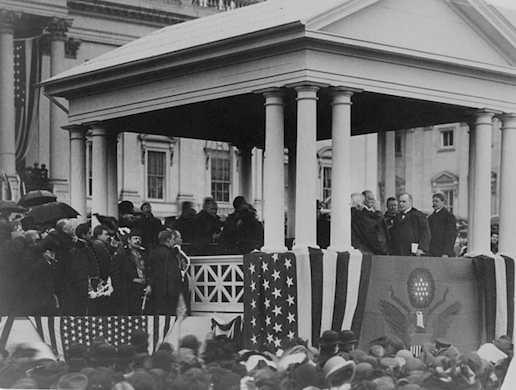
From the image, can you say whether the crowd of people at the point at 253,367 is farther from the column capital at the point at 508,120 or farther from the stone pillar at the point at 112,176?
the stone pillar at the point at 112,176

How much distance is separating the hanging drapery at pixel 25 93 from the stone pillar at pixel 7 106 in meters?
0.18

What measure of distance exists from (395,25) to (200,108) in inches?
156

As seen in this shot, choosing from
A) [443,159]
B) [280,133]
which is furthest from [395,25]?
[443,159]

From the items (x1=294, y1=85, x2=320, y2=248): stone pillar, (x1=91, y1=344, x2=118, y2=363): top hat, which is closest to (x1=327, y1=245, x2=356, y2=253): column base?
(x1=294, y1=85, x2=320, y2=248): stone pillar

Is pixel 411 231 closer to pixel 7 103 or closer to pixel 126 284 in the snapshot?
pixel 126 284

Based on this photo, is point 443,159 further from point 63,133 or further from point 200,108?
→ point 200,108

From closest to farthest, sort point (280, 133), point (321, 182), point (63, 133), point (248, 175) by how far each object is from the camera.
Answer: point (280, 133) → point (248, 175) → point (63, 133) → point (321, 182)

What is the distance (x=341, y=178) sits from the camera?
17.3 m

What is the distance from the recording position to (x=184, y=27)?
2177 centimetres

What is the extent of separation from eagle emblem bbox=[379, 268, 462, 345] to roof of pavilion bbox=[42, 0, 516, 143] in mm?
2978

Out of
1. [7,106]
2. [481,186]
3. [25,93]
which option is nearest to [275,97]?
[481,186]

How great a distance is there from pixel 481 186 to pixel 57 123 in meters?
12.5

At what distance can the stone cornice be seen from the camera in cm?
2788

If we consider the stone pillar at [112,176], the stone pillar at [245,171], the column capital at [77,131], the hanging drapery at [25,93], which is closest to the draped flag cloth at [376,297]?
the stone pillar at [112,176]
